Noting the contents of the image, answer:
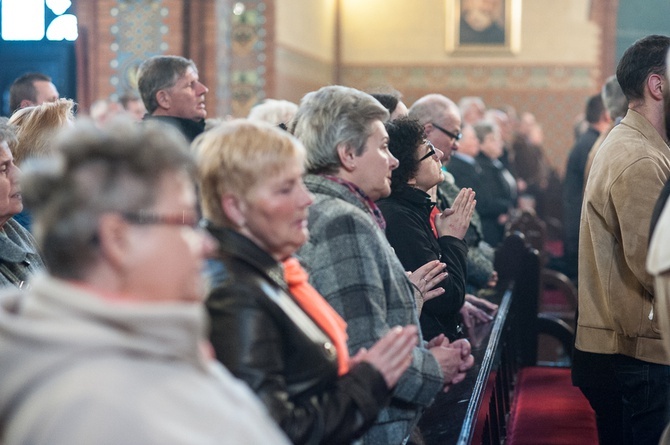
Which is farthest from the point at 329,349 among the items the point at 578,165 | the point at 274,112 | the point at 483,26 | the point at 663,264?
the point at 483,26

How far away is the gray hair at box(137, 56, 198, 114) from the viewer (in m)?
5.62

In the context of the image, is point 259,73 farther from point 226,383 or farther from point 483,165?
point 226,383

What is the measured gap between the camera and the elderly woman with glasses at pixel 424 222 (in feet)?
13.0

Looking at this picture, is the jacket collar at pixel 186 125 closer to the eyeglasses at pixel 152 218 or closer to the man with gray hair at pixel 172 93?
the man with gray hair at pixel 172 93

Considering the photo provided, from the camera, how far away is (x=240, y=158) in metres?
2.35

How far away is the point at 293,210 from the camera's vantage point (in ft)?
7.88

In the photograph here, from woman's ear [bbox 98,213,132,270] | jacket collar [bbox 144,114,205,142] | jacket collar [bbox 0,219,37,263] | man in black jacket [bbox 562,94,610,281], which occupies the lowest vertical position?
man in black jacket [bbox 562,94,610,281]

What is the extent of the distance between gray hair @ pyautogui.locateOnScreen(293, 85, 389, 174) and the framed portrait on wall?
14715 millimetres

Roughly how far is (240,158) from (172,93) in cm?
339

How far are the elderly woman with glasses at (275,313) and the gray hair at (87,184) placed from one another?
591mm

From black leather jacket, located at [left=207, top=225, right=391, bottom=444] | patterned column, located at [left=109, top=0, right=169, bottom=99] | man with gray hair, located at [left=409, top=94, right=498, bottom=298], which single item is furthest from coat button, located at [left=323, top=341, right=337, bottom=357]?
patterned column, located at [left=109, top=0, right=169, bottom=99]

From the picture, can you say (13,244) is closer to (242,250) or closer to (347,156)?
(347,156)

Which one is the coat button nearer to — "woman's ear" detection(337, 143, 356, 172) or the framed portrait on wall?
"woman's ear" detection(337, 143, 356, 172)

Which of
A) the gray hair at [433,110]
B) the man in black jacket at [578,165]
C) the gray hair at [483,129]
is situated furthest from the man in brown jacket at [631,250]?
the gray hair at [483,129]
